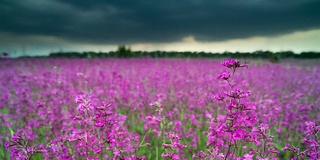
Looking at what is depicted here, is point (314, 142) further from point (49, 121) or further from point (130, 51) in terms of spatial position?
point (130, 51)

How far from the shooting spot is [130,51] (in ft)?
101

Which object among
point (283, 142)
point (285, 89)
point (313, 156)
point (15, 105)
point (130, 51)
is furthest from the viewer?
point (130, 51)

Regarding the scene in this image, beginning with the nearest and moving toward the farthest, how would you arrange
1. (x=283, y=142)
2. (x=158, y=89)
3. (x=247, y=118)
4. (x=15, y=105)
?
(x=247, y=118)
(x=283, y=142)
(x=15, y=105)
(x=158, y=89)

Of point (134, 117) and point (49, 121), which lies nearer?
point (49, 121)

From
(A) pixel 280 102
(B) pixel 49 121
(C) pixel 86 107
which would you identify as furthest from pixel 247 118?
(A) pixel 280 102

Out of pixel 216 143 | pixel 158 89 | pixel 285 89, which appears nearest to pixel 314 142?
pixel 216 143

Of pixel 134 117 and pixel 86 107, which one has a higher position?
pixel 86 107

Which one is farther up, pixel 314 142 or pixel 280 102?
pixel 314 142

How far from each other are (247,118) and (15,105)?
518cm

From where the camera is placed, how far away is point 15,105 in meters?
5.29

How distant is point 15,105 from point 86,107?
427 cm

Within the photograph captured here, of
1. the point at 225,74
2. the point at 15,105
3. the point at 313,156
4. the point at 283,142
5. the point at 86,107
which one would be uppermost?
the point at 225,74

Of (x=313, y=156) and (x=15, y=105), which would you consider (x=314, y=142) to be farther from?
(x=15, y=105)

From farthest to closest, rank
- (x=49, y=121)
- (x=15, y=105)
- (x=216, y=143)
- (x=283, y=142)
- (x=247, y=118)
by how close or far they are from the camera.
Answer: (x=15, y=105)
(x=283, y=142)
(x=49, y=121)
(x=216, y=143)
(x=247, y=118)
